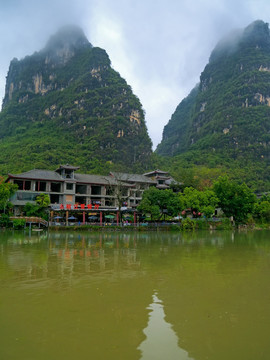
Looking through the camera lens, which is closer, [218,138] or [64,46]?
[218,138]

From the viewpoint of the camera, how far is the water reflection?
13.4ft

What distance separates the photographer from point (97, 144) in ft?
296

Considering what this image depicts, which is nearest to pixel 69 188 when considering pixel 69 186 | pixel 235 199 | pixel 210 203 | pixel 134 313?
pixel 69 186

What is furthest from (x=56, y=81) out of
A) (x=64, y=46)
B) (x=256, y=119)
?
(x=256, y=119)

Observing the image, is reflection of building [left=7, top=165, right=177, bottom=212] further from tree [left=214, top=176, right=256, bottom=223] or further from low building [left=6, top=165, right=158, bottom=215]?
tree [left=214, top=176, right=256, bottom=223]

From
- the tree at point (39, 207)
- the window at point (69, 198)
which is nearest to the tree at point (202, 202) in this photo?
the window at point (69, 198)

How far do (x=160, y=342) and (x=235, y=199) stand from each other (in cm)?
4388

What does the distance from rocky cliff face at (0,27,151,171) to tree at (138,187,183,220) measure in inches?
1447

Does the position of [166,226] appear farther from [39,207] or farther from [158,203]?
[39,207]

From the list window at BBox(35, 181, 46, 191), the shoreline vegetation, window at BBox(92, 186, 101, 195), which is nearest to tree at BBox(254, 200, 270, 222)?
the shoreline vegetation

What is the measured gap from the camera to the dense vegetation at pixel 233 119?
93688 millimetres

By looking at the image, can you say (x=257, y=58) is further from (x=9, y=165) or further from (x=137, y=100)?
(x=9, y=165)

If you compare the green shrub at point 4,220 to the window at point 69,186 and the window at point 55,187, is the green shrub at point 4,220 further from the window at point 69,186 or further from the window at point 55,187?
the window at point 69,186

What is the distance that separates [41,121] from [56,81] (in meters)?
25.0
